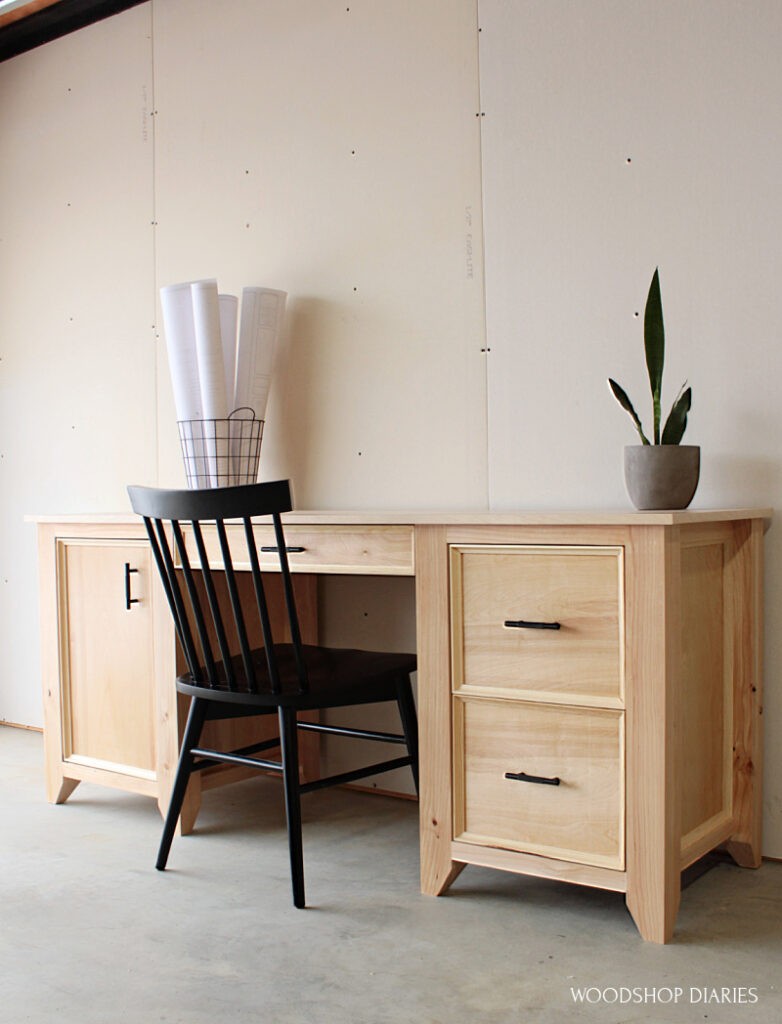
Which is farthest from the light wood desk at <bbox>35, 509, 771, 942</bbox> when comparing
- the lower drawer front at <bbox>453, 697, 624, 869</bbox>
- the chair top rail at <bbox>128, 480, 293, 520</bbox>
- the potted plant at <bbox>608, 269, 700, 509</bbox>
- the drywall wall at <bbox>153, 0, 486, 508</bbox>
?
the drywall wall at <bbox>153, 0, 486, 508</bbox>

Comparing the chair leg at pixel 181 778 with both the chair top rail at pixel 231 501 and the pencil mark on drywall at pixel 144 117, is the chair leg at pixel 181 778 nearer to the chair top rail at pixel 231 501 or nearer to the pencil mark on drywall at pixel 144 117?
the chair top rail at pixel 231 501

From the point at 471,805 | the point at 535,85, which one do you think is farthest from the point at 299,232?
the point at 471,805

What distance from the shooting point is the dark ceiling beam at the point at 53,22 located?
10.5ft

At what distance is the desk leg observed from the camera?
195cm

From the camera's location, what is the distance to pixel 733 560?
6.79ft

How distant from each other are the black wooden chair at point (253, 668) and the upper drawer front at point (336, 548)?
0.06 ft

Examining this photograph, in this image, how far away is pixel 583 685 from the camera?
1.82 m

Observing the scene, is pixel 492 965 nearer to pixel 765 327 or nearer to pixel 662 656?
pixel 662 656

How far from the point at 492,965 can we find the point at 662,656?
22.0 inches

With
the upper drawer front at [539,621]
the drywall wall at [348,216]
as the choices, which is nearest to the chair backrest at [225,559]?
the upper drawer front at [539,621]

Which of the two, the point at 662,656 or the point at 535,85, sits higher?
the point at 535,85

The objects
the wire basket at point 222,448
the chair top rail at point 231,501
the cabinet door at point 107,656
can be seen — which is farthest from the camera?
the wire basket at point 222,448

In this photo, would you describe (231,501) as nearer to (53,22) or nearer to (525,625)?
(525,625)

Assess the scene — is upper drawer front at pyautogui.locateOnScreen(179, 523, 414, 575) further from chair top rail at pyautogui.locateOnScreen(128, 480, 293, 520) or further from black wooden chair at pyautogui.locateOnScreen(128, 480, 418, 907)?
chair top rail at pyautogui.locateOnScreen(128, 480, 293, 520)
